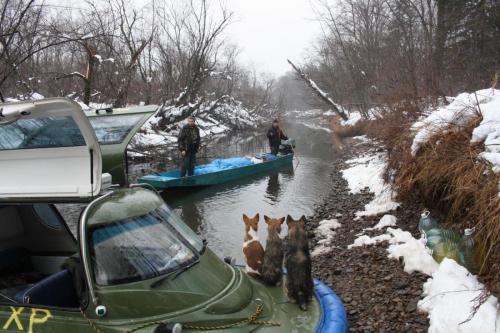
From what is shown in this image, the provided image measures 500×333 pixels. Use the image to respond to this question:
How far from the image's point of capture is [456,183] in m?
5.72

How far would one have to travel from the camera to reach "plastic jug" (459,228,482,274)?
16.0 feet

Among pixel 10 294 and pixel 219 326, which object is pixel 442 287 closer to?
pixel 219 326

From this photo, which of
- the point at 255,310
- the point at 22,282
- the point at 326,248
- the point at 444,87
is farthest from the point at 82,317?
the point at 444,87

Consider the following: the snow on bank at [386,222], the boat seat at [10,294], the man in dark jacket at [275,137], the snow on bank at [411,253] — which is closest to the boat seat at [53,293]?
the boat seat at [10,294]

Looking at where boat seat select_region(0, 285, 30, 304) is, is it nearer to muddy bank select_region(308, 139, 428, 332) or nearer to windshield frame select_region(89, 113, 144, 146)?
windshield frame select_region(89, 113, 144, 146)

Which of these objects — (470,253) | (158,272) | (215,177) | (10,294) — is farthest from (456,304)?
(215,177)

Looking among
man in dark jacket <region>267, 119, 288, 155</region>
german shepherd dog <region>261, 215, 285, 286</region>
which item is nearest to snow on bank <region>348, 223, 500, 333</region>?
A: german shepherd dog <region>261, 215, 285, 286</region>

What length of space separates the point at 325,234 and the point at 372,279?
2950 millimetres

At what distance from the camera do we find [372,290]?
5695mm

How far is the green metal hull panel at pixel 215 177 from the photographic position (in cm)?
1403

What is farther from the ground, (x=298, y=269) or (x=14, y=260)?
(x=298, y=269)

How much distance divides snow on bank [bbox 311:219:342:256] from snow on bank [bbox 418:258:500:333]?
9.24 ft

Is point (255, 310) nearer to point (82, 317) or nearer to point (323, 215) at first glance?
point (82, 317)

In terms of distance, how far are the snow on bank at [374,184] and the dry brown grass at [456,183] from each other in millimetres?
739
